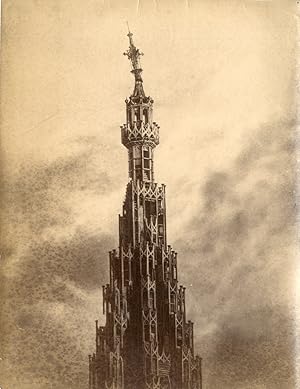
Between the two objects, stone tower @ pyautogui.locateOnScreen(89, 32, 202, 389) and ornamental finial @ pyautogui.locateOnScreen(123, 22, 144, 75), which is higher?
ornamental finial @ pyautogui.locateOnScreen(123, 22, 144, 75)

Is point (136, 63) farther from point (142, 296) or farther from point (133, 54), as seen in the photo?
point (142, 296)

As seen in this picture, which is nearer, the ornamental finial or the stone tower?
the stone tower

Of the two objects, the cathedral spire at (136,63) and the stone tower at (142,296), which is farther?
the cathedral spire at (136,63)

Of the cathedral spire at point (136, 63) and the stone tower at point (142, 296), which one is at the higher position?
the cathedral spire at point (136, 63)

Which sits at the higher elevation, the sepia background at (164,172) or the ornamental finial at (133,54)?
the ornamental finial at (133,54)

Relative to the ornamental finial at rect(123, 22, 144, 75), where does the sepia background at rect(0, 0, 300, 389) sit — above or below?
below
